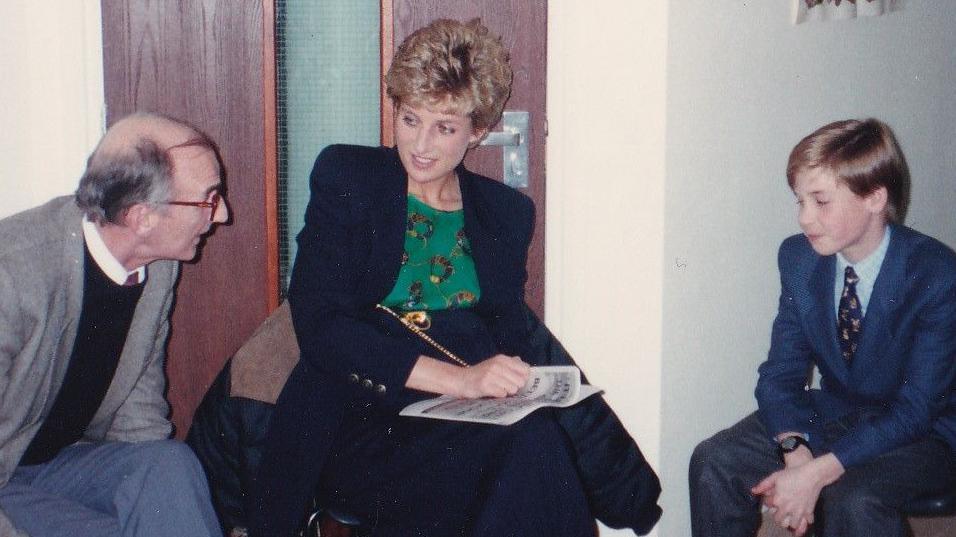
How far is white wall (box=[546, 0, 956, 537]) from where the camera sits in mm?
2072

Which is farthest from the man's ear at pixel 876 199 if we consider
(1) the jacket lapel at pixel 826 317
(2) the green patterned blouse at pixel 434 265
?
(2) the green patterned blouse at pixel 434 265

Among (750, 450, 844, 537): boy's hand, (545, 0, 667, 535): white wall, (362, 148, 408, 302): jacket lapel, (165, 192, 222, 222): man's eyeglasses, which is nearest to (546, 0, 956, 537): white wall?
(545, 0, 667, 535): white wall

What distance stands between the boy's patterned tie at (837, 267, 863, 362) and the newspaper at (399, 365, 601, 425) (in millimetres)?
683

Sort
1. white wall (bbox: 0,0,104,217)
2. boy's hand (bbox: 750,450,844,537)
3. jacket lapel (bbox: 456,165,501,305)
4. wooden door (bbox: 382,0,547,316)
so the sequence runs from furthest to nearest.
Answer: wooden door (bbox: 382,0,547,316) < white wall (bbox: 0,0,104,217) < jacket lapel (bbox: 456,165,501,305) < boy's hand (bbox: 750,450,844,537)

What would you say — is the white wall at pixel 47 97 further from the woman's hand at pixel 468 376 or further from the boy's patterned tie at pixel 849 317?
the boy's patterned tie at pixel 849 317

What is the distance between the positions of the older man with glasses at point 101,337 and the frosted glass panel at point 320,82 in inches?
20.7

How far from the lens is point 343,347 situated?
1.68 m

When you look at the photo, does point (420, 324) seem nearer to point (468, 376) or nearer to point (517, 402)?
point (468, 376)

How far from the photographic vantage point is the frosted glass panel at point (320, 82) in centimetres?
219

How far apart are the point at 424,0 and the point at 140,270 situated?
0.99m

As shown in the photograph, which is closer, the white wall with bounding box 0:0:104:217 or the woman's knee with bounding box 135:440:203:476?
the woman's knee with bounding box 135:440:203:476

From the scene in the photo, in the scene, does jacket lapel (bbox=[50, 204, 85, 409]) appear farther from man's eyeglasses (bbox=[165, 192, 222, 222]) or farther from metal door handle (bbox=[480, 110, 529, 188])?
metal door handle (bbox=[480, 110, 529, 188])

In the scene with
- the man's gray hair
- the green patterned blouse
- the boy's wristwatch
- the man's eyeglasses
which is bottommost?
the boy's wristwatch

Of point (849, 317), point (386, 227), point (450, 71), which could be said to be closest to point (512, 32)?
point (450, 71)
